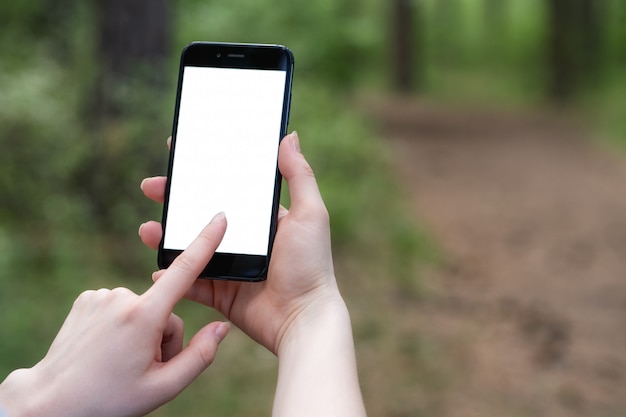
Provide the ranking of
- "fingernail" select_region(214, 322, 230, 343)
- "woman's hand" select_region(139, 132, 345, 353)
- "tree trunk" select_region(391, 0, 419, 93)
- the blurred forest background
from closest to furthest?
"fingernail" select_region(214, 322, 230, 343) < "woman's hand" select_region(139, 132, 345, 353) < the blurred forest background < "tree trunk" select_region(391, 0, 419, 93)

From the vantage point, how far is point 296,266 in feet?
6.46

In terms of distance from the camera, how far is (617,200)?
360 inches

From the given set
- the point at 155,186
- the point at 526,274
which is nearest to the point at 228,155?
the point at 155,186

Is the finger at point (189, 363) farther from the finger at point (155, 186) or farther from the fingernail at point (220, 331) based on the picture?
the finger at point (155, 186)

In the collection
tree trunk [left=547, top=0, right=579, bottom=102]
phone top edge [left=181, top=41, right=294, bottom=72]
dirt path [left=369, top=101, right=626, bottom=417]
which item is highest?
phone top edge [left=181, top=41, right=294, bottom=72]

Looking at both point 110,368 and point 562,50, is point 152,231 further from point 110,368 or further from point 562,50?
point 562,50

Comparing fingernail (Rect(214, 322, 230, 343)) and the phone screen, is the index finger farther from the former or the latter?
the phone screen

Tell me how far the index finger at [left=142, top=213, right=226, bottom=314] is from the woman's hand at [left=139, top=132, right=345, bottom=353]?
221mm

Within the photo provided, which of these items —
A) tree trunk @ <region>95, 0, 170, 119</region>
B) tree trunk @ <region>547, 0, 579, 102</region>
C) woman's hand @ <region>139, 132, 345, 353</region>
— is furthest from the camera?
tree trunk @ <region>547, 0, 579, 102</region>

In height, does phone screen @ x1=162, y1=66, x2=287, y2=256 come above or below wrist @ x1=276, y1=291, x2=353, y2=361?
above

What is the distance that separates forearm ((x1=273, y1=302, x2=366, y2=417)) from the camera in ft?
5.31

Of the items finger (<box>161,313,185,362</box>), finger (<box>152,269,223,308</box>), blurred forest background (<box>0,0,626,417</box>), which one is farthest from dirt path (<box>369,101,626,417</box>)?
finger (<box>161,313,185,362</box>)

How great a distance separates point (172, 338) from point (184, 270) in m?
0.22

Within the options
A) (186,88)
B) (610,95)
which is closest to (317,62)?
(610,95)
